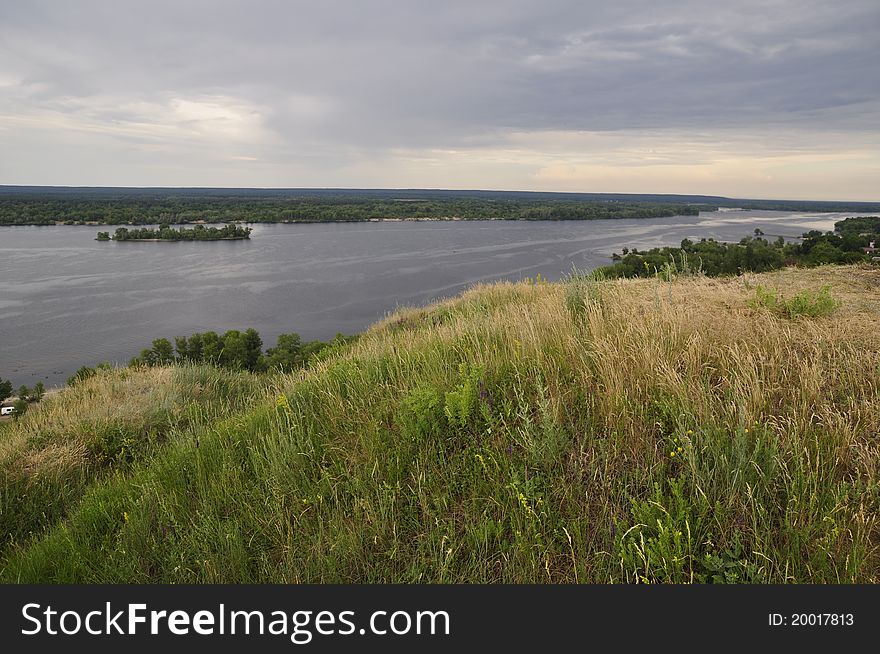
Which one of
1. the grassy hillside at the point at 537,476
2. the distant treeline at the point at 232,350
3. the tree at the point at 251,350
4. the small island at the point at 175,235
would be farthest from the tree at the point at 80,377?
the small island at the point at 175,235

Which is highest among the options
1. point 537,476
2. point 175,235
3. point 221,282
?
→ point 175,235

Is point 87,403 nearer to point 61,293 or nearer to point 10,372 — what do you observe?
point 10,372

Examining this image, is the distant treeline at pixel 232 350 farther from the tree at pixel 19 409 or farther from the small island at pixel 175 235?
the small island at pixel 175 235

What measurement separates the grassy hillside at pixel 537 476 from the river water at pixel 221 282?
2843 cm

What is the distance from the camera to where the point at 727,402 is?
Answer: 108 inches

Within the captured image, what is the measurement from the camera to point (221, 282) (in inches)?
1801

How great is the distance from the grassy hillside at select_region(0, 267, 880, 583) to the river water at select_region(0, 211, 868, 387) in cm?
2843

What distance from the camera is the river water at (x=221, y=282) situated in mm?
31328

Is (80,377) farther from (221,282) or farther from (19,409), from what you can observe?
(221,282)

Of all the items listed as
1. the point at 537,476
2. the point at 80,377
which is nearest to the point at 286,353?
the point at 80,377

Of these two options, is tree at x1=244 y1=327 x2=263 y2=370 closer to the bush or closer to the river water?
the river water

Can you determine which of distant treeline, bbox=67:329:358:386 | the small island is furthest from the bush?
the small island

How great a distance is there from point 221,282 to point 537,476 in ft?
158

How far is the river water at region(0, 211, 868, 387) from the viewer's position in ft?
103
